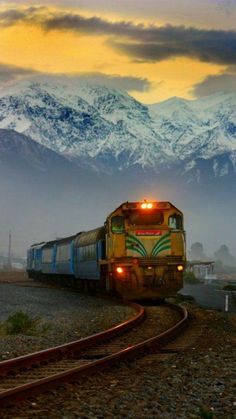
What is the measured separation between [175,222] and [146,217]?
1149mm

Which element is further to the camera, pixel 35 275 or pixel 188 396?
pixel 35 275

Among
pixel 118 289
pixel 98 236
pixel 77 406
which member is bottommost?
pixel 77 406

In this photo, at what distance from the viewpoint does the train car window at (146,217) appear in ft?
89.1

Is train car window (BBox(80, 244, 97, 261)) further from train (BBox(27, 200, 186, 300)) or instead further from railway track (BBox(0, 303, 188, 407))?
railway track (BBox(0, 303, 188, 407))

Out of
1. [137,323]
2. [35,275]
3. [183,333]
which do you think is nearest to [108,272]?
[137,323]

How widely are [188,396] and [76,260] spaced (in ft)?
94.4

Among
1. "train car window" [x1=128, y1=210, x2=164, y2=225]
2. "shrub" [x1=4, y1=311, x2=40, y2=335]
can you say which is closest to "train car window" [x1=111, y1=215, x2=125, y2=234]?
"train car window" [x1=128, y1=210, x2=164, y2=225]

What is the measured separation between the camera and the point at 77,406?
8469 millimetres

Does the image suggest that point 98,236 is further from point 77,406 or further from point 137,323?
point 77,406

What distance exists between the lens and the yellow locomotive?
2612 cm

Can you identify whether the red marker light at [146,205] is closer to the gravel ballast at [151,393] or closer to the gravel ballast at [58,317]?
the gravel ballast at [58,317]

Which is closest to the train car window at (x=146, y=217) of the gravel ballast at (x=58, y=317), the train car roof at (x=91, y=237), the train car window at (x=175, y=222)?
the train car window at (x=175, y=222)

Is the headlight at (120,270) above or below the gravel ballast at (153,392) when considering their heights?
above

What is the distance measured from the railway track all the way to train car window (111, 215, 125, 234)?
9.26 metres
